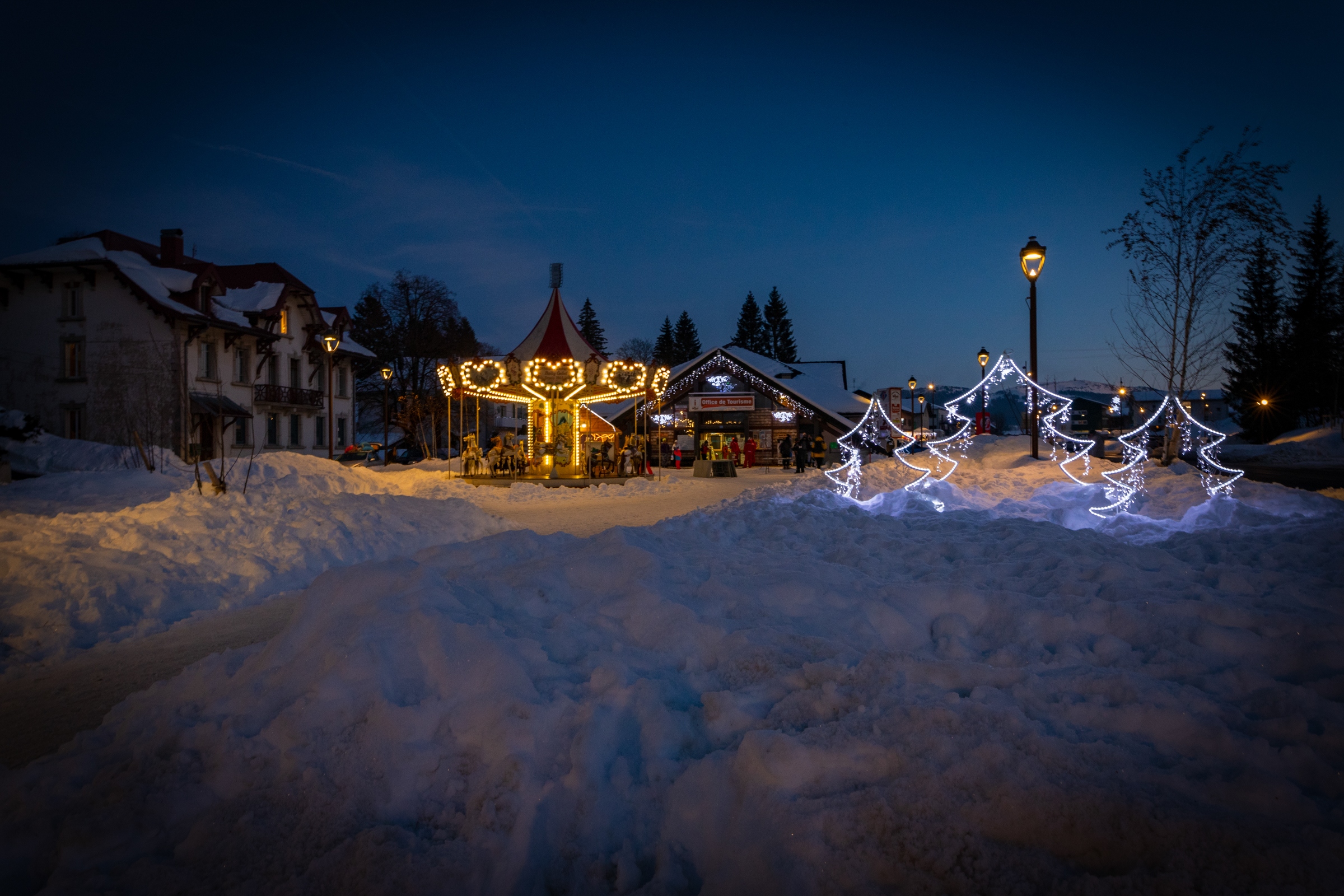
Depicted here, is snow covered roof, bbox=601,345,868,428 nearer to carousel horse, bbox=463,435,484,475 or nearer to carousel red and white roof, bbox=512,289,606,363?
carousel red and white roof, bbox=512,289,606,363

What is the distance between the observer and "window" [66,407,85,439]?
27219 millimetres

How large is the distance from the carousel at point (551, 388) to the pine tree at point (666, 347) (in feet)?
157

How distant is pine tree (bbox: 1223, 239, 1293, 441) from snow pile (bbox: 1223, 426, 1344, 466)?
7.93 metres

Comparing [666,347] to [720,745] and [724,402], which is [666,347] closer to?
[724,402]

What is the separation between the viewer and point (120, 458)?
1889cm

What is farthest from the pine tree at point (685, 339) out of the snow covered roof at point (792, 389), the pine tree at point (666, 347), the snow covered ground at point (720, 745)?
the snow covered ground at point (720, 745)

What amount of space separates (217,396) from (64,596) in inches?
1133

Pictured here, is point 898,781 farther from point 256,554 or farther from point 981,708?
point 256,554

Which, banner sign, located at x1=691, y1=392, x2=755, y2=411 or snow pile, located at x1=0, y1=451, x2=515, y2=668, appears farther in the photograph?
banner sign, located at x1=691, y1=392, x2=755, y2=411

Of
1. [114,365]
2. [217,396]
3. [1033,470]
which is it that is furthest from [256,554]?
[217,396]

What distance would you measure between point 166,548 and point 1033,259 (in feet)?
46.1

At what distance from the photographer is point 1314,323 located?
39750 millimetres

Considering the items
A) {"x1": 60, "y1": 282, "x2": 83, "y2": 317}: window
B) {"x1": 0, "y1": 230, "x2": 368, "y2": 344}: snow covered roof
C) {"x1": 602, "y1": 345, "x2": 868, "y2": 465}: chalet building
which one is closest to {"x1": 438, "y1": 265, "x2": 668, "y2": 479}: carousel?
{"x1": 0, "y1": 230, "x2": 368, "y2": 344}: snow covered roof

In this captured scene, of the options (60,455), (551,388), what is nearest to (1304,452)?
(551,388)
